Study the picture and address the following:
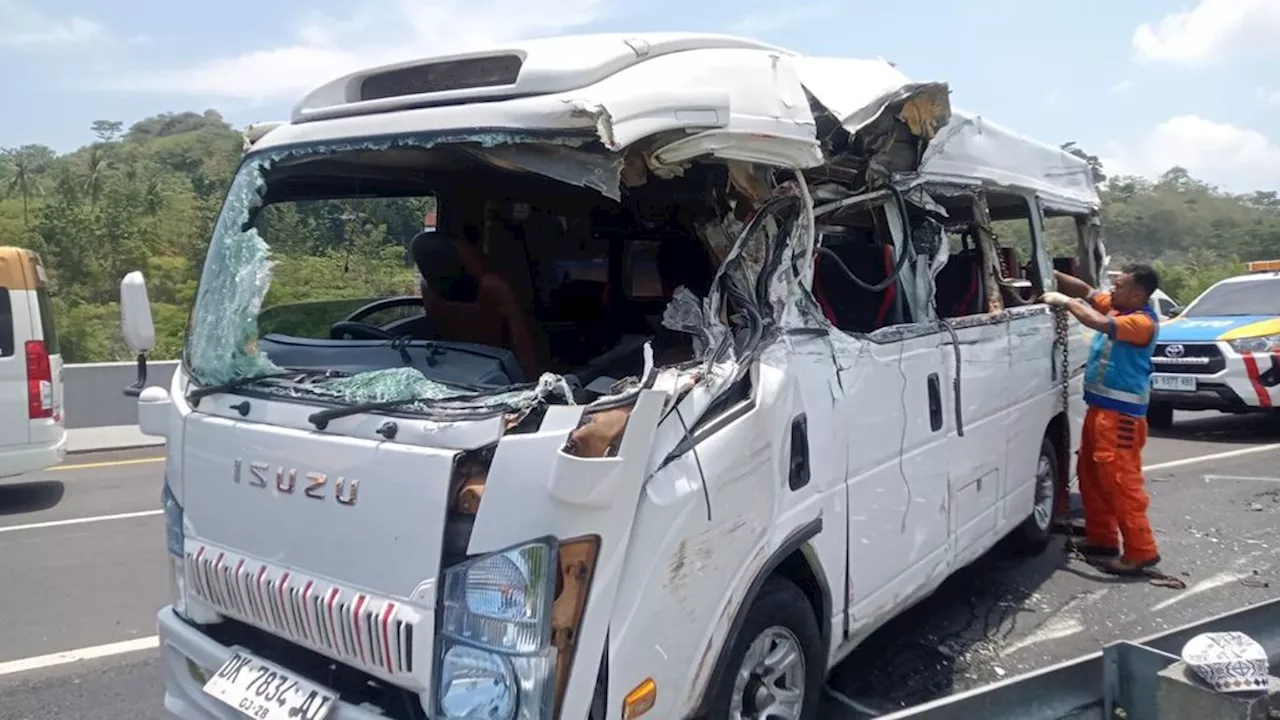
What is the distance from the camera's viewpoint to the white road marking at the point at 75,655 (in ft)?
15.5

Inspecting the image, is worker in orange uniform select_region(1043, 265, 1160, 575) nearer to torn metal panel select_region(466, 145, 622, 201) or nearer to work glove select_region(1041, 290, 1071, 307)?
work glove select_region(1041, 290, 1071, 307)

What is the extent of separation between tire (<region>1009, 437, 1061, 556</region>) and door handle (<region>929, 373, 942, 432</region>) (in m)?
2.08

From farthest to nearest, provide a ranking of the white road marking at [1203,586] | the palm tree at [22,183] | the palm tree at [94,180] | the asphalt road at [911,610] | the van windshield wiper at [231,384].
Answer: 1. the palm tree at [22,183]
2. the palm tree at [94,180]
3. the white road marking at [1203,586]
4. the asphalt road at [911,610]
5. the van windshield wiper at [231,384]

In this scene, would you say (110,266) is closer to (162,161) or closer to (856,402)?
(162,161)

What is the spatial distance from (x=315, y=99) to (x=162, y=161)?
63297 mm

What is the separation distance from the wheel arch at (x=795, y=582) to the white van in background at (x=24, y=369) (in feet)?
24.9

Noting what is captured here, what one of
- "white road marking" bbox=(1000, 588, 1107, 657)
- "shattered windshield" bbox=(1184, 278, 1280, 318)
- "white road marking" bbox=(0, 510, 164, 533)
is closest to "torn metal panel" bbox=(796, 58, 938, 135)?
"white road marking" bbox=(1000, 588, 1107, 657)

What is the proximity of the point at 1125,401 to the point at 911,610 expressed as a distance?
194 cm

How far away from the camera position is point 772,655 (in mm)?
3240

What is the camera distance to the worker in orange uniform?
5.95m

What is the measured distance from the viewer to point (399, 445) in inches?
106

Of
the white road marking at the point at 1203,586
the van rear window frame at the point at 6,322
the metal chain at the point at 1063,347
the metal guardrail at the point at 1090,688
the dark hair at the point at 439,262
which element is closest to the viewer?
the metal guardrail at the point at 1090,688

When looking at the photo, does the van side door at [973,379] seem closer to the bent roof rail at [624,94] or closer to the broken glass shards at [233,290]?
the bent roof rail at [624,94]

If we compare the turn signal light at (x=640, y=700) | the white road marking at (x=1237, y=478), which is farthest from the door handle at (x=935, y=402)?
the white road marking at (x=1237, y=478)
